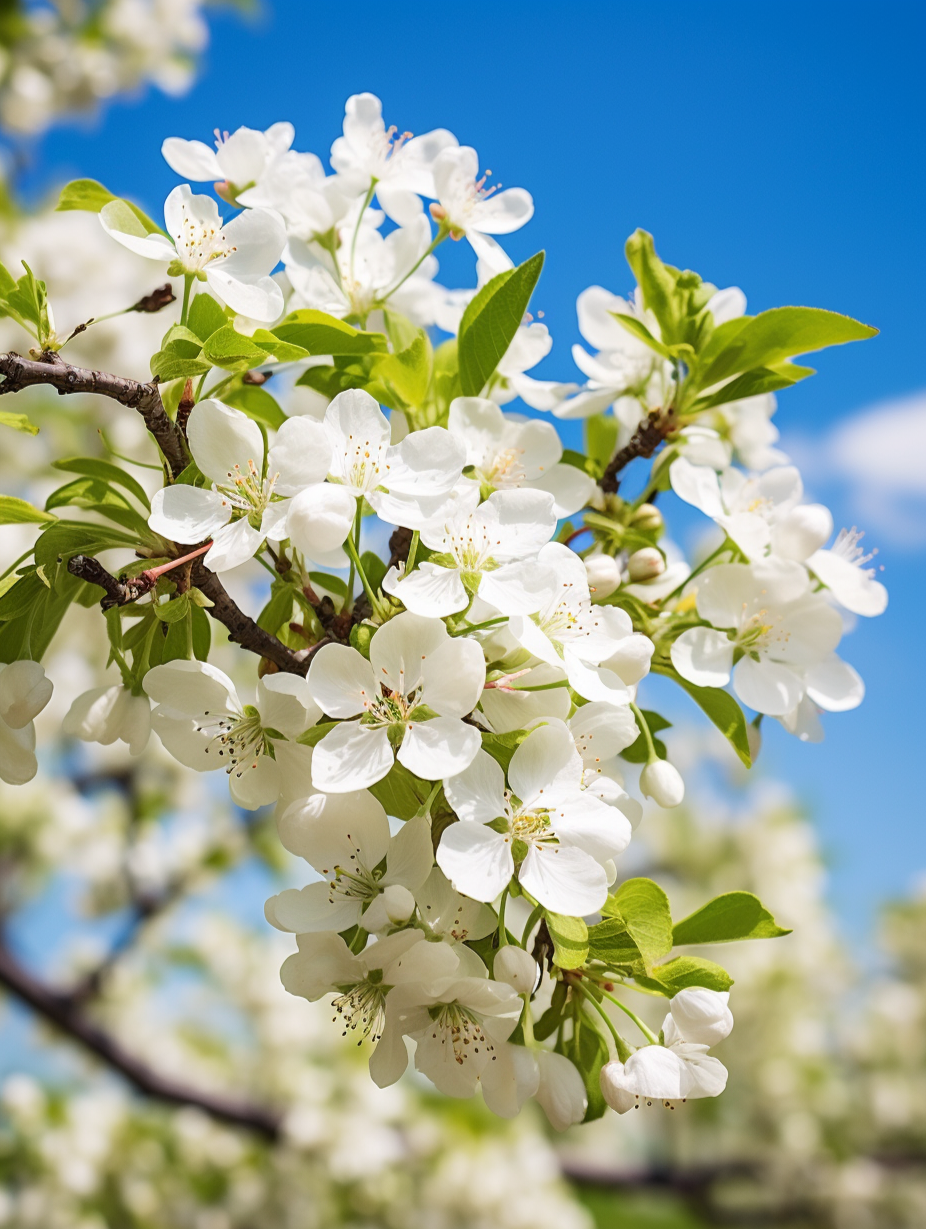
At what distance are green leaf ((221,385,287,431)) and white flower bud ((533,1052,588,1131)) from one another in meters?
0.59

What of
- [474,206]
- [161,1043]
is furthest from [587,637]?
[161,1043]

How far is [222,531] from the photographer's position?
0.72 meters

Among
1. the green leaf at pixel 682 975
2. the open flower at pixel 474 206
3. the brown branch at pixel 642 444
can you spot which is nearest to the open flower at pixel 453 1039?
the green leaf at pixel 682 975

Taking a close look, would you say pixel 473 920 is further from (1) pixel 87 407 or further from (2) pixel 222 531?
(1) pixel 87 407

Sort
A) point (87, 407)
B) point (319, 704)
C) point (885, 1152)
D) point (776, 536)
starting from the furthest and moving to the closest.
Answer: point (885, 1152) < point (87, 407) < point (776, 536) < point (319, 704)

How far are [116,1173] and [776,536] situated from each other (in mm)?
4861

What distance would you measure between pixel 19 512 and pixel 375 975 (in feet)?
1.57

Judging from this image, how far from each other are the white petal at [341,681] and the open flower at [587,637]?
0.13 meters

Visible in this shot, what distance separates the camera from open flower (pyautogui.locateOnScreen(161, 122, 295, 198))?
3.14 feet

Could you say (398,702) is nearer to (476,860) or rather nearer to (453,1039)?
(476,860)

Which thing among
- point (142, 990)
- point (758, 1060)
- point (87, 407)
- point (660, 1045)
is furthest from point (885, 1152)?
point (660, 1045)

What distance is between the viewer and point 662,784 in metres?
0.87

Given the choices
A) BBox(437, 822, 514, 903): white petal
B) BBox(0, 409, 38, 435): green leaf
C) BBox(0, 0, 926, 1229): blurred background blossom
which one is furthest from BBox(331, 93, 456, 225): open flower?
BBox(0, 0, 926, 1229): blurred background blossom

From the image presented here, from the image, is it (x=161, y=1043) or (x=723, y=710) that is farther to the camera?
(x=161, y=1043)
